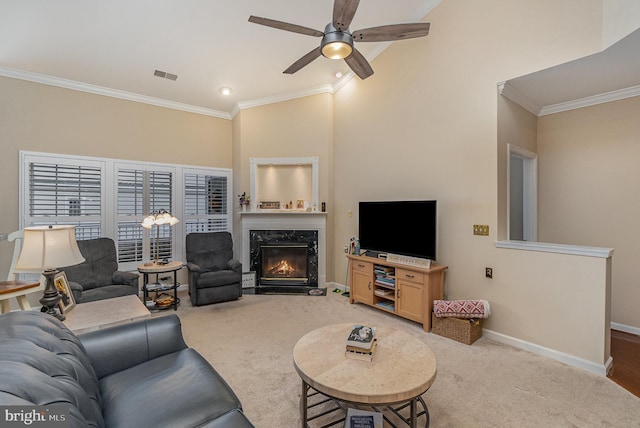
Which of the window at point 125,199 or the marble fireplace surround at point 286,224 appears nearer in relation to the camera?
the window at point 125,199

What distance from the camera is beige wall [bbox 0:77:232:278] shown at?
3.85m

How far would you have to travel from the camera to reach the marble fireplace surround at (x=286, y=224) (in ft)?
17.0

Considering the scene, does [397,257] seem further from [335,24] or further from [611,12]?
[611,12]

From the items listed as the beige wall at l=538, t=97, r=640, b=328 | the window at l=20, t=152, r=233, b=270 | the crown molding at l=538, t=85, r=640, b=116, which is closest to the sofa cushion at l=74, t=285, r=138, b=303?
the window at l=20, t=152, r=233, b=270

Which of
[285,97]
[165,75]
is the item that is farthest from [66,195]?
[285,97]

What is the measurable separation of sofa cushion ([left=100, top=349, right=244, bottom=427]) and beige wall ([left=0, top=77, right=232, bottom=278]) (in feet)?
12.4

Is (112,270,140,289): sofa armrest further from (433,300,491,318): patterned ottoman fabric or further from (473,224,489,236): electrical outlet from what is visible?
(473,224,489,236): electrical outlet

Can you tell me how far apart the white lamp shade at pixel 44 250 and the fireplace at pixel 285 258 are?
3.30 metres

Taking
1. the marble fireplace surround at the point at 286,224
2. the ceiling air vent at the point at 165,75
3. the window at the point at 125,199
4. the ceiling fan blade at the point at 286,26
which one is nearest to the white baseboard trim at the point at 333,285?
the marble fireplace surround at the point at 286,224

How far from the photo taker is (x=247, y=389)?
2.29m

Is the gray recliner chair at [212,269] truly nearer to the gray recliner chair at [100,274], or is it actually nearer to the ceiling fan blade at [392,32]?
the gray recliner chair at [100,274]

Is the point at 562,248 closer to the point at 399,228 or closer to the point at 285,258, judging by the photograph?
the point at 399,228

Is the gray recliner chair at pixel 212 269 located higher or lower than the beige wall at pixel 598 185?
lower

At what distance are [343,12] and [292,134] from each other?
323cm
